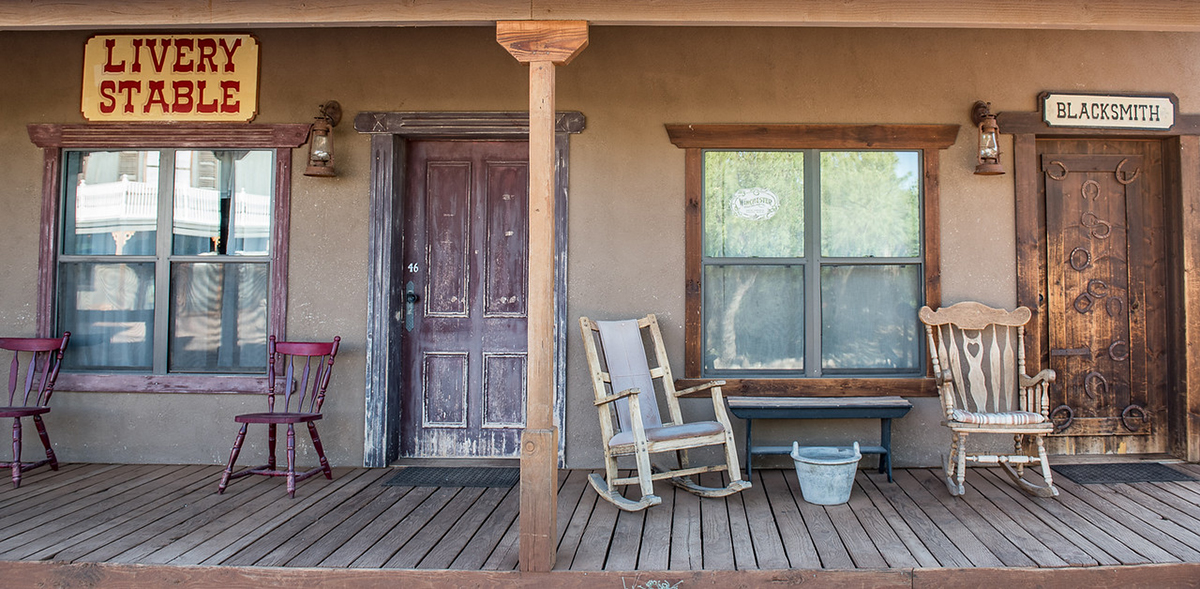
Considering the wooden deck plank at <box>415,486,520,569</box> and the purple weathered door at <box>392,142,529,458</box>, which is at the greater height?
the purple weathered door at <box>392,142,529,458</box>

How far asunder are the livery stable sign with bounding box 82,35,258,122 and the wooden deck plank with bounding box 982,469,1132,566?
4528 millimetres

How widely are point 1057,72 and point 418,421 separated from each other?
4.23 m

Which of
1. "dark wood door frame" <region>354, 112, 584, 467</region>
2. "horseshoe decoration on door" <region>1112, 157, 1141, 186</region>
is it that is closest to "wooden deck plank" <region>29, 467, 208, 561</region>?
"dark wood door frame" <region>354, 112, 584, 467</region>

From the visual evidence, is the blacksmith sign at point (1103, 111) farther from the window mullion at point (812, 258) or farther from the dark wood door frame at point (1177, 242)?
the window mullion at point (812, 258)

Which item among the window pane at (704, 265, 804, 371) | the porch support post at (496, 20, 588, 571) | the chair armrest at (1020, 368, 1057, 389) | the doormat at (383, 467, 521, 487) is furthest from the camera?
the window pane at (704, 265, 804, 371)

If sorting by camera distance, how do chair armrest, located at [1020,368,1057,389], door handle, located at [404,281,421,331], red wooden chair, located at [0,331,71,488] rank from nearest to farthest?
chair armrest, located at [1020,368,1057,389], red wooden chair, located at [0,331,71,488], door handle, located at [404,281,421,331]

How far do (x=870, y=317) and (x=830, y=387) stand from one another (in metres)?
0.48

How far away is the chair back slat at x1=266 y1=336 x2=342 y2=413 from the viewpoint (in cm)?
390

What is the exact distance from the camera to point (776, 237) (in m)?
4.18

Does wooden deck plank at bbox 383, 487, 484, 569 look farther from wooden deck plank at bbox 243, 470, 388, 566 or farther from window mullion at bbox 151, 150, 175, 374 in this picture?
window mullion at bbox 151, 150, 175, 374

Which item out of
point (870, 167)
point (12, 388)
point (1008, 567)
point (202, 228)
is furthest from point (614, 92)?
point (12, 388)

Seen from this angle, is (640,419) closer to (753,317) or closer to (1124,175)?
(753,317)

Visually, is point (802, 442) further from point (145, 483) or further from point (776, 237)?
point (145, 483)

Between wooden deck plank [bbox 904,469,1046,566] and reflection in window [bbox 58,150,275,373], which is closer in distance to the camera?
wooden deck plank [bbox 904,469,1046,566]
